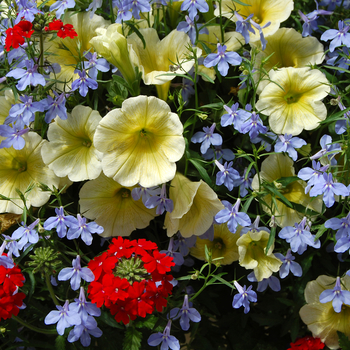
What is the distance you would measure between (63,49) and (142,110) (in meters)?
0.32

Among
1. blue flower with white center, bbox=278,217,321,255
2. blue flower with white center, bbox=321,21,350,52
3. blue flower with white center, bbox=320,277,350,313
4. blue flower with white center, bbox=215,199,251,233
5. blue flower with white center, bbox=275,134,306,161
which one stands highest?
blue flower with white center, bbox=321,21,350,52

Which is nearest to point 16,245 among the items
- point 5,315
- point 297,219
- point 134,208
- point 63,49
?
point 5,315

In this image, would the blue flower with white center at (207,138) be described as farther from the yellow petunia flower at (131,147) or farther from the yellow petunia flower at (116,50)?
the yellow petunia flower at (116,50)

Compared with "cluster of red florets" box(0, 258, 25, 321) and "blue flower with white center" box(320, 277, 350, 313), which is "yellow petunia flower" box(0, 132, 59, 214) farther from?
"blue flower with white center" box(320, 277, 350, 313)

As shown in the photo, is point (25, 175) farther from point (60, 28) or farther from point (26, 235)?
point (60, 28)

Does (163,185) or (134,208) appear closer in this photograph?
(163,185)

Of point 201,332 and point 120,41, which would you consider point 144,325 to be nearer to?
point 201,332

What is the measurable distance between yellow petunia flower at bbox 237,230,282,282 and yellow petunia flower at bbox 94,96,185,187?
22 cm

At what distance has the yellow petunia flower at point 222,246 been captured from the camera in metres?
0.96

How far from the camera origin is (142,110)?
81 cm

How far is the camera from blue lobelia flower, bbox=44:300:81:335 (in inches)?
29.9

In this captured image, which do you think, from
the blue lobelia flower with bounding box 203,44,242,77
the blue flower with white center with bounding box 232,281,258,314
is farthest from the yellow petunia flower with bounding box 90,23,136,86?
the blue flower with white center with bounding box 232,281,258,314

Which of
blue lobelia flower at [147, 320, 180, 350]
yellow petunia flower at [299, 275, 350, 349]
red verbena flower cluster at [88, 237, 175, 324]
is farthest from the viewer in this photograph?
yellow petunia flower at [299, 275, 350, 349]

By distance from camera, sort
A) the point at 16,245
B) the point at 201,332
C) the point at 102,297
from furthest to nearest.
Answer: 1. the point at 201,332
2. the point at 16,245
3. the point at 102,297
